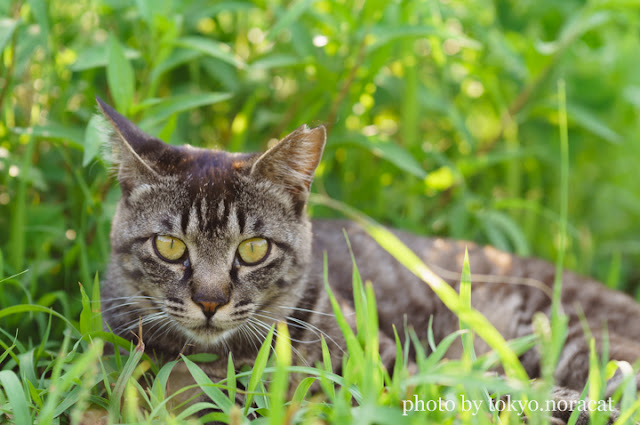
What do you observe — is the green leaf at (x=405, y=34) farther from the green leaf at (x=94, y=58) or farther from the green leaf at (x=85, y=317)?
the green leaf at (x=85, y=317)

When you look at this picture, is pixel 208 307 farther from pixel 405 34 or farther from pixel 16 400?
pixel 405 34

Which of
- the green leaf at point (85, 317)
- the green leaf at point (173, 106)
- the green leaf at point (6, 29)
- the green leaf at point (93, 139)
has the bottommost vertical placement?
the green leaf at point (85, 317)

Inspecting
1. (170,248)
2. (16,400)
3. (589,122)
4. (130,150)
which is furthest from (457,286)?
(16,400)

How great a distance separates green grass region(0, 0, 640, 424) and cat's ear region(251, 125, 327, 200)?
0.09 metres

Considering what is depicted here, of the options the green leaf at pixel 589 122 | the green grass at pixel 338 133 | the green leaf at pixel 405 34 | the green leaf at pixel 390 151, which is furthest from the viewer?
the green leaf at pixel 589 122

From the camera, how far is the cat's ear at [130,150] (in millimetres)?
1671

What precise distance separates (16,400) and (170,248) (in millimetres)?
550

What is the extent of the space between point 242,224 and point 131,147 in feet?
1.31

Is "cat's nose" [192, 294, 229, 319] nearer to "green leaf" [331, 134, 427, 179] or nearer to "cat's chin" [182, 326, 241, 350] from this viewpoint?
"cat's chin" [182, 326, 241, 350]

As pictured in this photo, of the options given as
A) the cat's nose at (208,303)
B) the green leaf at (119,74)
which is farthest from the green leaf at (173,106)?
the cat's nose at (208,303)

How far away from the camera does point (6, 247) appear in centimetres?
227

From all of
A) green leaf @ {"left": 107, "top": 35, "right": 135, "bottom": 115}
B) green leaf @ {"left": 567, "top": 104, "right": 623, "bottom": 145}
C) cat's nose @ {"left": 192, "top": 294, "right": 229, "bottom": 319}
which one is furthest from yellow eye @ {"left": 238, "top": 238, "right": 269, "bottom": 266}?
green leaf @ {"left": 567, "top": 104, "right": 623, "bottom": 145}

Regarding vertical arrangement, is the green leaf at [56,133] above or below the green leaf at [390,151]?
above

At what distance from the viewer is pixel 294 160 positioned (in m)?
1.80
